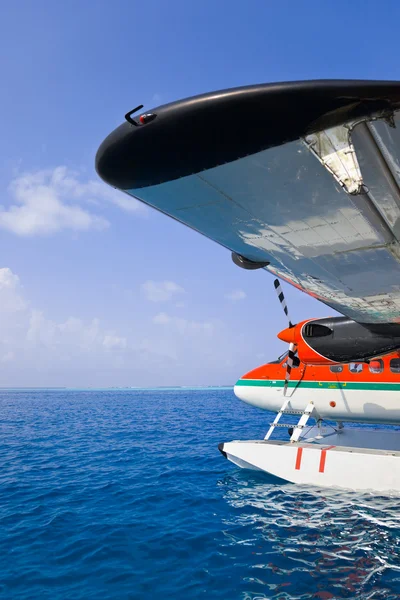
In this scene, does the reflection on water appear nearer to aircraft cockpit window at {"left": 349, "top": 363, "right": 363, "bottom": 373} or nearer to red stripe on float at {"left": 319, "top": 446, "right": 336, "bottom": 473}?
red stripe on float at {"left": 319, "top": 446, "right": 336, "bottom": 473}

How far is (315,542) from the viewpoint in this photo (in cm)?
726

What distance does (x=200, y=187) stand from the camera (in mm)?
3207

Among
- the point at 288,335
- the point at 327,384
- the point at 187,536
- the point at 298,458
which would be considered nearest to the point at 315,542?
the point at 187,536

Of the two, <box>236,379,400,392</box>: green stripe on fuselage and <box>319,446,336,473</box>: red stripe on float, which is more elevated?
<box>236,379,400,392</box>: green stripe on fuselage

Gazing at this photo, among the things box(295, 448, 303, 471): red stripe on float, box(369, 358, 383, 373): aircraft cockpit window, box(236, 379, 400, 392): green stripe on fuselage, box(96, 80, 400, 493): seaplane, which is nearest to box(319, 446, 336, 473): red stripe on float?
box(295, 448, 303, 471): red stripe on float

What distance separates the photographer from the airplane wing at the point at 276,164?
2.41 metres

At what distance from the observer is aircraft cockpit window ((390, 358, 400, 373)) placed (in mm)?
13148

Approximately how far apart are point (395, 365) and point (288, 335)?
3968mm

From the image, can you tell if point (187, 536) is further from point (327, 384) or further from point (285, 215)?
point (327, 384)

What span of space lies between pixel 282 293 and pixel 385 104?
1070cm

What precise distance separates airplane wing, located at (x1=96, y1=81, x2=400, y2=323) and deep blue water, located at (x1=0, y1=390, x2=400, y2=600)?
521 cm

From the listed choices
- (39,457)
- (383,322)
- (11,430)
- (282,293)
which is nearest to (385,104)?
(383,322)

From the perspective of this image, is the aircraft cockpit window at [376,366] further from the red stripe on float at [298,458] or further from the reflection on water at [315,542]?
the reflection on water at [315,542]

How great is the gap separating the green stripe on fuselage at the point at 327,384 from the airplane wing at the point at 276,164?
10.3 meters
